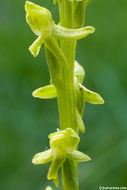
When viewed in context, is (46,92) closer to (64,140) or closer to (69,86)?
(69,86)

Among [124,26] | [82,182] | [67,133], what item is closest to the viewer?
[67,133]

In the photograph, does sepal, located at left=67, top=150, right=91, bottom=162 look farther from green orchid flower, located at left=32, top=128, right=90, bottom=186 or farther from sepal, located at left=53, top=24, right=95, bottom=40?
sepal, located at left=53, top=24, right=95, bottom=40

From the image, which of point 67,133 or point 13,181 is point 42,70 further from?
point 67,133

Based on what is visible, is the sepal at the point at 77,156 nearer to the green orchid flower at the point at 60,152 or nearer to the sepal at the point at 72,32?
the green orchid flower at the point at 60,152

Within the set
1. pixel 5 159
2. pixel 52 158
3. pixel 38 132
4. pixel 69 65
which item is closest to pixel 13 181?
pixel 5 159

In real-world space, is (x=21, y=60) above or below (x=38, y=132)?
above
